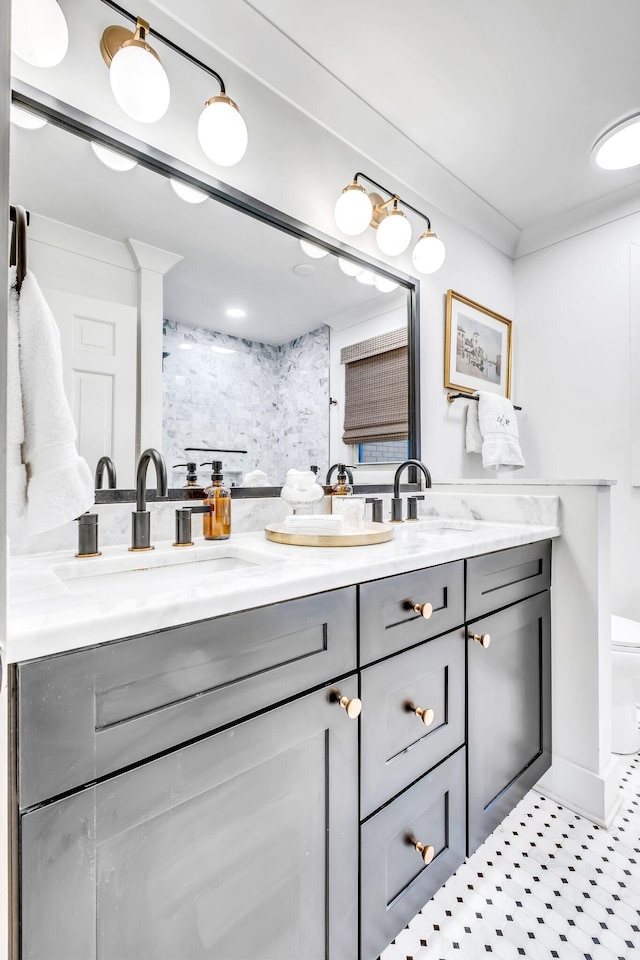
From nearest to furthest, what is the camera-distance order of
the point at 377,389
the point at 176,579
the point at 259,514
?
1. the point at 176,579
2. the point at 259,514
3. the point at 377,389

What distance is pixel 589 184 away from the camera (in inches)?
81.7

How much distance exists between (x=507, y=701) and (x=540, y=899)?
44cm

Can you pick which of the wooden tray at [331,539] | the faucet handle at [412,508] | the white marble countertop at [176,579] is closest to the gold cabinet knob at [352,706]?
the white marble countertop at [176,579]

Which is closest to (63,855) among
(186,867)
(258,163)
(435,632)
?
(186,867)

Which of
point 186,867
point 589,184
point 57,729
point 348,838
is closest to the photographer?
point 57,729

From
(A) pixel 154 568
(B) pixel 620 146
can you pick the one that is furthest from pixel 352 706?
(B) pixel 620 146

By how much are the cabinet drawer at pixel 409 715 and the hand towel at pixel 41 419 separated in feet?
2.01

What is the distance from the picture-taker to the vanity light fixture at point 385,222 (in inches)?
61.0

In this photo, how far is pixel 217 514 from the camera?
1.18 meters

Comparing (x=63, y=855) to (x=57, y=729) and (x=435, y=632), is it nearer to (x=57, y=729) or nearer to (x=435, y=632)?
(x=57, y=729)

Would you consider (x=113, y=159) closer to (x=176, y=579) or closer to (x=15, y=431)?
(x=15, y=431)

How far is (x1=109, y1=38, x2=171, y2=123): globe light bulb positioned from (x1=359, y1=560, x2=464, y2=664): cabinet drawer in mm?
1218

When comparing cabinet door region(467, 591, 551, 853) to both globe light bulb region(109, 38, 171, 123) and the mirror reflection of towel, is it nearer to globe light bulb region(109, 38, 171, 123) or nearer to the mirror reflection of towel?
the mirror reflection of towel

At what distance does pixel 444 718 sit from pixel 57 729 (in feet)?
2.72
